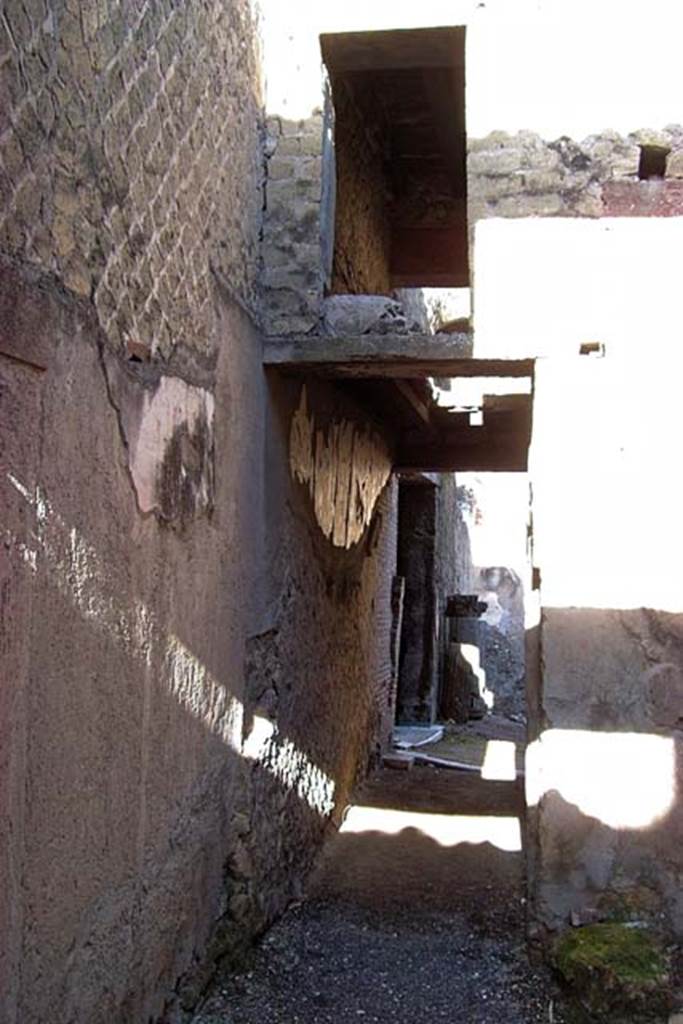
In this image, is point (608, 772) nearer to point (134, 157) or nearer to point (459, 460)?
point (134, 157)

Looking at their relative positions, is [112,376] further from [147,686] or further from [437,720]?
[437,720]

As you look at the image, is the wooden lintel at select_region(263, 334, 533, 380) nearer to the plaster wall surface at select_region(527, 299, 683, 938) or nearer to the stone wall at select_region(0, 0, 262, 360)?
the stone wall at select_region(0, 0, 262, 360)

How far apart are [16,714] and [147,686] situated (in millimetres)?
824

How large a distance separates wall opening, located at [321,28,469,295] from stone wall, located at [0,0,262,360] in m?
0.84

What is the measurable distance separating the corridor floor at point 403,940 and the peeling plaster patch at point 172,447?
1899 mm

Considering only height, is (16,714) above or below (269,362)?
below

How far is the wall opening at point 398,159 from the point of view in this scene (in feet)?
16.0

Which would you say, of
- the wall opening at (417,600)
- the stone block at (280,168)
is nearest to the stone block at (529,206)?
the stone block at (280,168)

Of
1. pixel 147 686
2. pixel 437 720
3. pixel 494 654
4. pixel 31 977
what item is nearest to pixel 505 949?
pixel 147 686

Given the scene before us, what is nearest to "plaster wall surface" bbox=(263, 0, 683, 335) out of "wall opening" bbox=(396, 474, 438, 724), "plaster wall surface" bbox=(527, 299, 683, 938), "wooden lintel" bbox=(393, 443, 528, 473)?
"plaster wall surface" bbox=(527, 299, 683, 938)

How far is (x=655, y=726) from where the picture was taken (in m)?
3.98

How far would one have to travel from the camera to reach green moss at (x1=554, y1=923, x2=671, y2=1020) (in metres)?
3.60

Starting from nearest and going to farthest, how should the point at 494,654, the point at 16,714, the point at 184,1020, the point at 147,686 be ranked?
the point at 16,714, the point at 147,686, the point at 184,1020, the point at 494,654

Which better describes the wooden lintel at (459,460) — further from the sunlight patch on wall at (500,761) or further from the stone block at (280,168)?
the stone block at (280,168)
